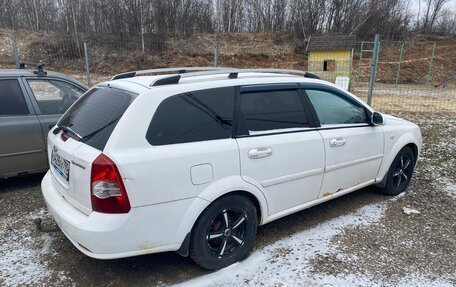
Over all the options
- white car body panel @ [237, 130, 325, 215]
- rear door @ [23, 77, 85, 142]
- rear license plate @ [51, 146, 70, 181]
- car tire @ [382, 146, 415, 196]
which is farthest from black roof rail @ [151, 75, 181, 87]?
car tire @ [382, 146, 415, 196]

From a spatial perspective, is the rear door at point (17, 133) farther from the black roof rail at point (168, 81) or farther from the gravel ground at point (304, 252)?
the black roof rail at point (168, 81)

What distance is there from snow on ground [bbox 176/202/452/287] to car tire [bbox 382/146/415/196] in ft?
4.34

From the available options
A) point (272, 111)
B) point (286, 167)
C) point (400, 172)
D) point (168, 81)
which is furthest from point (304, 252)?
point (400, 172)

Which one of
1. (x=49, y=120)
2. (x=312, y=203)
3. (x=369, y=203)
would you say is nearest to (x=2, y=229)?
(x=49, y=120)

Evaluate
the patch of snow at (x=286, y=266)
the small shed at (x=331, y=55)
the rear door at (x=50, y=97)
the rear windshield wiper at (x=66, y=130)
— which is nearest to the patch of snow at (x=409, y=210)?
the patch of snow at (x=286, y=266)

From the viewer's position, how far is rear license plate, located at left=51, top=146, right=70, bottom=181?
8.49 ft

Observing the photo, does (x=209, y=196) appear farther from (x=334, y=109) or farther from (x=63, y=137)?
(x=334, y=109)

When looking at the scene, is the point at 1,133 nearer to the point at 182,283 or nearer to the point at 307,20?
the point at 182,283

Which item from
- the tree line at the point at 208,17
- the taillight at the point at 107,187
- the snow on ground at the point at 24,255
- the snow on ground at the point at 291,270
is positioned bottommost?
the snow on ground at the point at 291,270

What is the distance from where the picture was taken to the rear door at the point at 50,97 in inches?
168

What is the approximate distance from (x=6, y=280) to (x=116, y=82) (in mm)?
1829

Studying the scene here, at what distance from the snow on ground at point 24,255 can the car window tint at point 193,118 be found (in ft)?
4.79

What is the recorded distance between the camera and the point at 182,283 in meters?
2.65

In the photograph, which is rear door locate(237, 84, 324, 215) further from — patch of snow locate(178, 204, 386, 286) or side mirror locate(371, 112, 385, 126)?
side mirror locate(371, 112, 385, 126)
